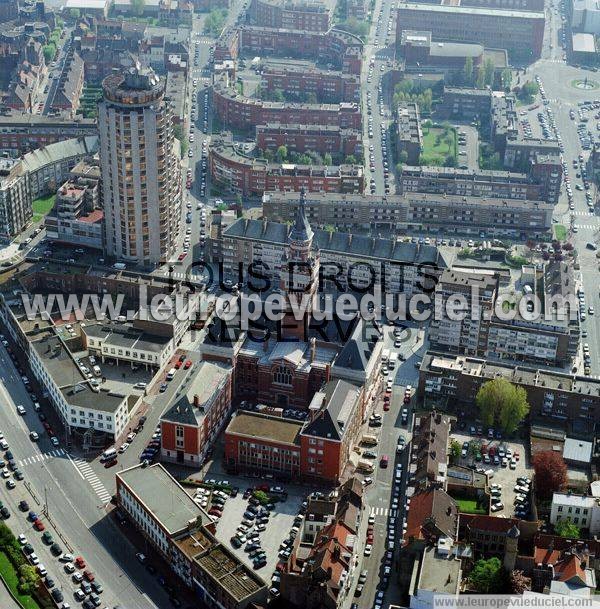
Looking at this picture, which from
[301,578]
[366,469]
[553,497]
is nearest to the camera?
[301,578]

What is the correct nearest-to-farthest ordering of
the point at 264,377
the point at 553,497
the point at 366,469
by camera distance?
the point at 553,497 → the point at 366,469 → the point at 264,377

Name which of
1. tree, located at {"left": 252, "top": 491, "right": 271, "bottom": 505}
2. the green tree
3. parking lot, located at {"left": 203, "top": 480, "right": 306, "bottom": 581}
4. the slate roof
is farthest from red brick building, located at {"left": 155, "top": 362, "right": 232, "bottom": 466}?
the green tree

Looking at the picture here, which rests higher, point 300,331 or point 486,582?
point 300,331

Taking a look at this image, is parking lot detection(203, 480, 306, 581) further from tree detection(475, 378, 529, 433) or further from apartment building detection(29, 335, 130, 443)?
tree detection(475, 378, 529, 433)

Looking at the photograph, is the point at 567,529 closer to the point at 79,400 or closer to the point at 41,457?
the point at 79,400

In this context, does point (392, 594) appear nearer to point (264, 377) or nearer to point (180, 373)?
point (264, 377)

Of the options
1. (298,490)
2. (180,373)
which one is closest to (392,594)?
(298,490)

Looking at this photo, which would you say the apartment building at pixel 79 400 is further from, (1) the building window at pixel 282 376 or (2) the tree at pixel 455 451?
(2) the tree at pixel 455 451

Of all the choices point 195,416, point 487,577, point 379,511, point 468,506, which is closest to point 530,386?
point 468,506
